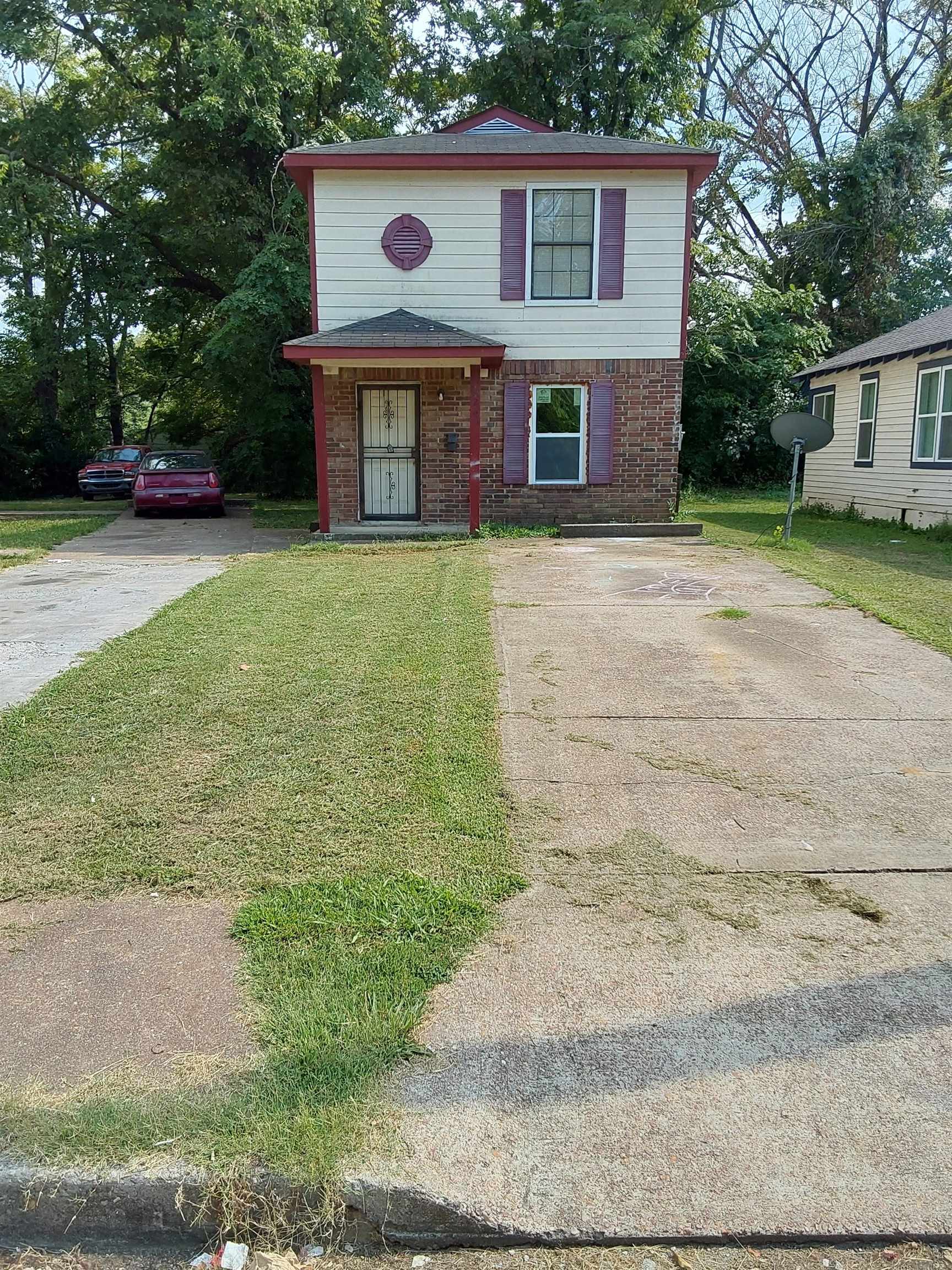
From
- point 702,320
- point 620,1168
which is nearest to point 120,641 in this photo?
point 620,1168

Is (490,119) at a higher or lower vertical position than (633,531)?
higher

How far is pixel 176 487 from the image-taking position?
18.6 meters

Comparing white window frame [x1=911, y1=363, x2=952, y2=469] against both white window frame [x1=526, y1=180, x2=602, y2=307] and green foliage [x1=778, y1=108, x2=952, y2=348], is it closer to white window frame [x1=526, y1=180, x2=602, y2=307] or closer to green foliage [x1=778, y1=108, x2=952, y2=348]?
white window frame [x1=526, y1=180, x2=602, y2=307]

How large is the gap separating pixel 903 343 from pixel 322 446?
9.79m

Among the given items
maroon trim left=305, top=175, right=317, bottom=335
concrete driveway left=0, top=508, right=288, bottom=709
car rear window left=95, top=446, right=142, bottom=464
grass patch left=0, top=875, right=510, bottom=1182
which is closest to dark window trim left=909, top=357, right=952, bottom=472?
maroon trim left=305, top=175, right=317, bottom=335

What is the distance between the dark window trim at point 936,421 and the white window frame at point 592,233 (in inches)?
213

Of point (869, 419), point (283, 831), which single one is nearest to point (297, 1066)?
point (283, 831)

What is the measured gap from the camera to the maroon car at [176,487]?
18.6m

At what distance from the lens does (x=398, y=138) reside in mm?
14938

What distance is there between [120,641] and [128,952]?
461cm

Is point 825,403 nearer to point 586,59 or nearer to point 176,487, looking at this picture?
point 586,59

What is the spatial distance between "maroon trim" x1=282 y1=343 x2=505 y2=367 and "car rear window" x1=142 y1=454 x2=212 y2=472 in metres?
6.21

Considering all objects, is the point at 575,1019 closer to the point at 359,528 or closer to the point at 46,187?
the point at 359,528

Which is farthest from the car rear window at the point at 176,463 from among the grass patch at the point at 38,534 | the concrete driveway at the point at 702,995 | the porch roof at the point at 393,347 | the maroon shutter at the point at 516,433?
the concrete driveway at the point at 702,995
